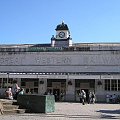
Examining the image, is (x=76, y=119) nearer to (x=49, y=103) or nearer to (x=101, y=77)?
(x=49, y=103)

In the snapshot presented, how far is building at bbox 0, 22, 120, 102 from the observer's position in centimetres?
4200

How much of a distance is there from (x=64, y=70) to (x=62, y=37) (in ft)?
43.0

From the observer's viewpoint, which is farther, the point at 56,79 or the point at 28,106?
the point at 56,79

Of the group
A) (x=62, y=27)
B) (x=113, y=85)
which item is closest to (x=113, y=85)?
(x=113, y=85)

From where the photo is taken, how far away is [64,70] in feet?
146

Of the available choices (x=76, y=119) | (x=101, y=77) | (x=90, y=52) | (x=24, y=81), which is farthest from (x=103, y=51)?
(x=76, y=119)

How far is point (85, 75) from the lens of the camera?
41781mm

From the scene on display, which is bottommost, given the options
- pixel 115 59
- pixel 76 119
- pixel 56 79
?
pixel 76 119

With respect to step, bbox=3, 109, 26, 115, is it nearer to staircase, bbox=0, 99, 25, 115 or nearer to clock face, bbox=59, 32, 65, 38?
staircase, bbox=0, 99, 25, 115

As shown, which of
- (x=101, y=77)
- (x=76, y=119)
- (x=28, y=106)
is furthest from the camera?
(x=101, y=77)

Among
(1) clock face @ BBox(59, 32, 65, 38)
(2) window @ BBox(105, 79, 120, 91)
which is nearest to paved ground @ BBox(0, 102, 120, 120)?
(2) window @ BBox(105, 79, 120, 91)

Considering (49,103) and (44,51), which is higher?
(44,51)

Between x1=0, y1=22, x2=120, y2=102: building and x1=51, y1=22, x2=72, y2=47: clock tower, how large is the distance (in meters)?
9.07

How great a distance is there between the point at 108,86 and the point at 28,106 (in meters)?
25.1
